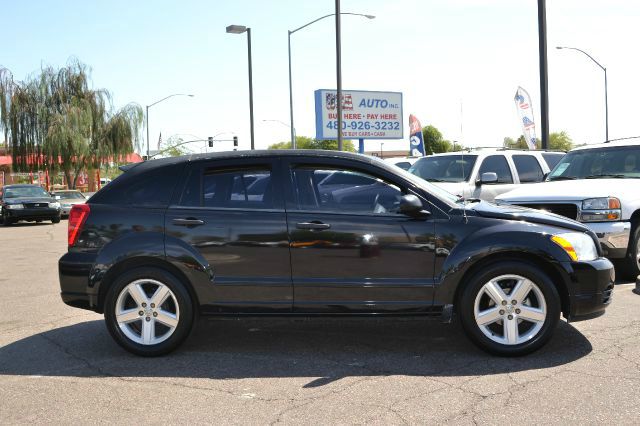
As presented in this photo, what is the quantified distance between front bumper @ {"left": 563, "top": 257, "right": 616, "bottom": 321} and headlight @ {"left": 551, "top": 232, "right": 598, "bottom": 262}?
0.23ft

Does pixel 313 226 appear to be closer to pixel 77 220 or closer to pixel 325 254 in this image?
pixel 325 254

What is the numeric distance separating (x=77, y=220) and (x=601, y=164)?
282 inches

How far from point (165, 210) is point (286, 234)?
103 centimetres

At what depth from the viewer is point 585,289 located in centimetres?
517

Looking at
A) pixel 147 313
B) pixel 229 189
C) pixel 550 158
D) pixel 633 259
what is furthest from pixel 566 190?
pixel 147 313

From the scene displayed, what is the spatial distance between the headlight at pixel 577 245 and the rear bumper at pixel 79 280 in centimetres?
368

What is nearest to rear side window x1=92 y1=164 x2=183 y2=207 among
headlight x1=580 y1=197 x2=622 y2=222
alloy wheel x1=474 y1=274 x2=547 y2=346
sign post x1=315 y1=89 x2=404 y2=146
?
alloy wheel x1=474 y1=274 x2=547 y2=346

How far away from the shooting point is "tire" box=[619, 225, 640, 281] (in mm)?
8031

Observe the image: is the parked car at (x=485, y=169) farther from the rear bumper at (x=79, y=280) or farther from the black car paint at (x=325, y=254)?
the rear bumper at (x=79, y=280)

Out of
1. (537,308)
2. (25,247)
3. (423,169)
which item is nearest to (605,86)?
(423,169)

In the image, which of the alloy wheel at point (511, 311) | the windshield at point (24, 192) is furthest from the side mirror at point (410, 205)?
the windshield at point (24, 192)

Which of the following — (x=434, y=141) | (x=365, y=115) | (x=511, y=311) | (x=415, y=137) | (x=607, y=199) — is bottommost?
(x=511, y=311)

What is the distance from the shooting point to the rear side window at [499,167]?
1168 centimetres

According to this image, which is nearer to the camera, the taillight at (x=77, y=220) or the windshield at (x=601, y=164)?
the taillight at (x=77, y=220)
